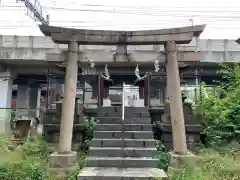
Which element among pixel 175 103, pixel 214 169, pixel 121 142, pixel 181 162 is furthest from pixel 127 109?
pixel 214 169

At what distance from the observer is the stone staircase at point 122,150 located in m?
5.84

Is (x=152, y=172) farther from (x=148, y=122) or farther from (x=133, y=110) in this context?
(x=133, y=110)

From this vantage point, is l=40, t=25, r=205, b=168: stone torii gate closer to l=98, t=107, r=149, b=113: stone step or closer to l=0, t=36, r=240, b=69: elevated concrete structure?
l=98, t=107, r=149, b=113: stone step

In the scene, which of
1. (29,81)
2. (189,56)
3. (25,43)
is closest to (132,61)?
(189,56)

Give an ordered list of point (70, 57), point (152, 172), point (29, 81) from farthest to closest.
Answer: point (29, 81) < point (70, 57) < point (152, 172)

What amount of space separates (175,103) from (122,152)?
2.01 m

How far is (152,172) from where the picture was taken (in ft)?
19.5

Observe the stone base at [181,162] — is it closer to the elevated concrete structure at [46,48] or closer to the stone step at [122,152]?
the stone step at [122,152]

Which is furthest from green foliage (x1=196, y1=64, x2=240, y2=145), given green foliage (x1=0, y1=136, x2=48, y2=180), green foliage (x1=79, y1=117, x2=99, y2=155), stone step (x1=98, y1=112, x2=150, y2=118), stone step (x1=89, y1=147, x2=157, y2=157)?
green foliage (x1=0, y1=136, x2=48, y2=180)

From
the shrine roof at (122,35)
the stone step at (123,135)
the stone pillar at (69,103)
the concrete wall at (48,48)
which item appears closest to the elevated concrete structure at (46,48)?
the concrete wall at (48,48)

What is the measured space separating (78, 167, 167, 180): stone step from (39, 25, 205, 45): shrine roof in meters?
Result: 3.50

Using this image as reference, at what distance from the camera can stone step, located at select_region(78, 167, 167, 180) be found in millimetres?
5574

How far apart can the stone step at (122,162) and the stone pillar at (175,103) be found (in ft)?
2.49

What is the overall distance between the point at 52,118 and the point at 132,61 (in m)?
3.34
